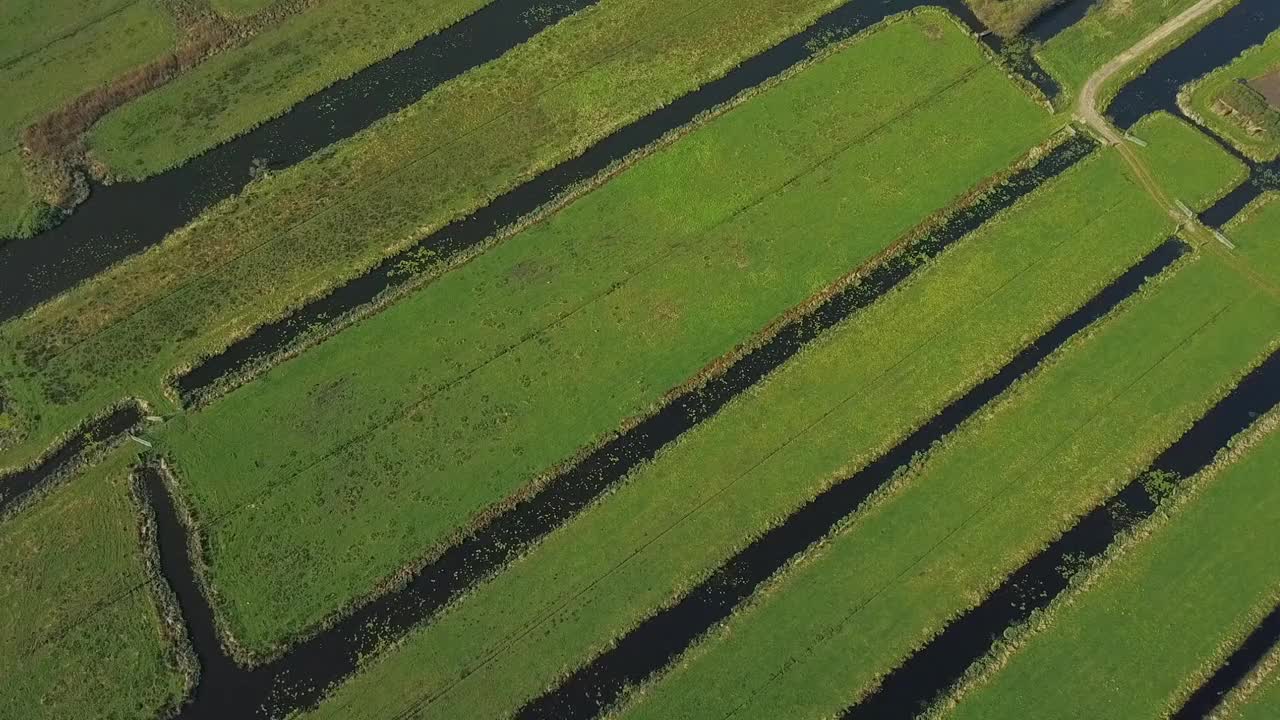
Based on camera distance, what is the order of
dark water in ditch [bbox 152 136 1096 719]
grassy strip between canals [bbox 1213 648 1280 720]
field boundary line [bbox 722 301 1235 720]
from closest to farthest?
grassy strip between canals [bbox 1213 648 1280 720]
dark water in ditch [bbox 152 136 1096 719]
field boundary line [bbox 722 301 1235 720]

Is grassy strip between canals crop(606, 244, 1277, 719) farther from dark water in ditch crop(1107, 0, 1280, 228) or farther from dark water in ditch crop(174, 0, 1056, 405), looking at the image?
dark water in ditch crop(174, 0, 1056, 405)

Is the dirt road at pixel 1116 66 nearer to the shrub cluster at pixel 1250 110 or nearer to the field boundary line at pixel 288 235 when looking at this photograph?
the shrub cluster at pixel 1250 110

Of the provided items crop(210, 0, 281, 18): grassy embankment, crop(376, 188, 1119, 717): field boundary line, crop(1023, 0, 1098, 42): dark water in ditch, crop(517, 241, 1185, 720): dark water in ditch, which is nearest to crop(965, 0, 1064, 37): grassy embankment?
crop(1023, 0, 1098, 42): dark water in ditch

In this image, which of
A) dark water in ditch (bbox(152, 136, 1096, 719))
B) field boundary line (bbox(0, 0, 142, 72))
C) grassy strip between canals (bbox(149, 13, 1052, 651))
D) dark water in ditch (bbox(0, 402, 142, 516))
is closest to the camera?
dark water in ditch (bbox(152, 136, 1096, 719))

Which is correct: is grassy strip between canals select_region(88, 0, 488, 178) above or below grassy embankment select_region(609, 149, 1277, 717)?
above

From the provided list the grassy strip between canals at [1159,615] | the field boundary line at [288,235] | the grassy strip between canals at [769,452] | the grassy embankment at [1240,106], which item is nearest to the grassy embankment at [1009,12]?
the grassy embankment at [1240,106]

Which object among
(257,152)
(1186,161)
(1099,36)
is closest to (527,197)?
(257,152)
